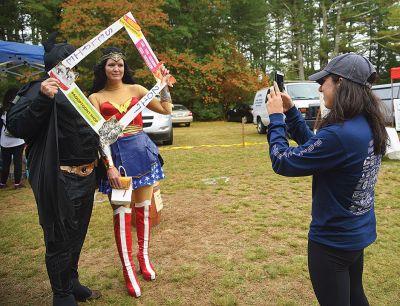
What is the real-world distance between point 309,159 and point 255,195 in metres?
3.98

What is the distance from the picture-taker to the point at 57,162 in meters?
2.05

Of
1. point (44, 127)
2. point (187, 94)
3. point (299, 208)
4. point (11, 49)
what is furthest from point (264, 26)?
point (44, 127)

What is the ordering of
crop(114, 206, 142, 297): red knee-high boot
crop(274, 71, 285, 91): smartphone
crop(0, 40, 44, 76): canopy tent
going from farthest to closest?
crop(0, 40, 44, 76): canopy tent, crop(114, 206, 142, 297): red knee-high boot, crop(274, 71, 285, 91): smartphone

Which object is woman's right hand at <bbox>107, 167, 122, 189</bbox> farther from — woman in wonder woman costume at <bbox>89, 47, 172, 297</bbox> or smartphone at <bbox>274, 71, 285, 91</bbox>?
smartphone at <bbox>274, 71, 285, 91</bbox>

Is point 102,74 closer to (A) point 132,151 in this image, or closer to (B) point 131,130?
(B) point 131,130

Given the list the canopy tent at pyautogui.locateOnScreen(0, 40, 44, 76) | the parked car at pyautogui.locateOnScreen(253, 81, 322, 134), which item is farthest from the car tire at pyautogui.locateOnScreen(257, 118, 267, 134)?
the canopy tent at pyautogui.locateOnScreen(0, 40, 44, 76)

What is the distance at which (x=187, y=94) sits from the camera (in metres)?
23.5

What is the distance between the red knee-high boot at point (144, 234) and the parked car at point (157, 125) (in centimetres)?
790

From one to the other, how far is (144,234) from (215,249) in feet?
2.90

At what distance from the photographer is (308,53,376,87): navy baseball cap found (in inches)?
63.7

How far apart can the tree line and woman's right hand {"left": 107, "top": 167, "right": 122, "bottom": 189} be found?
13.7 metres

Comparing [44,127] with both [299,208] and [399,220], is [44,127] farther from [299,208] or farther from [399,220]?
[399,220]

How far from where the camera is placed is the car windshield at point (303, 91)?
1195 centimetres

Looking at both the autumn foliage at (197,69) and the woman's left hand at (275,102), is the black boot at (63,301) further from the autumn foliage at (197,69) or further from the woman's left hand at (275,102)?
the autumn foliage at (197,69)
